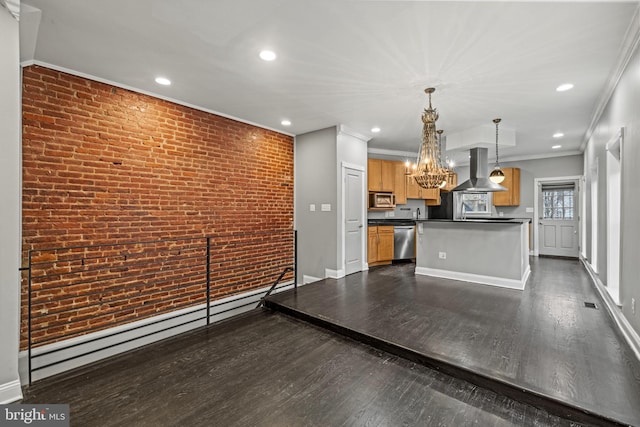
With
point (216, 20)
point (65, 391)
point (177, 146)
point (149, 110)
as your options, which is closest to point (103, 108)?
point (149, 110)

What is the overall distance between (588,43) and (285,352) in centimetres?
378

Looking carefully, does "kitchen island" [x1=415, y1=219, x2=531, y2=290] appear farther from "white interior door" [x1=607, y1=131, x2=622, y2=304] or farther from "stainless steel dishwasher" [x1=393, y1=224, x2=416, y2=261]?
"stainless steel dishwasher" [x1=393, y1=224, x2=416, y2=261]

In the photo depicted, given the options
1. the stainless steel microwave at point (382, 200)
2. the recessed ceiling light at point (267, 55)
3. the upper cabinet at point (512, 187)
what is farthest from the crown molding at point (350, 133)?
the upper cabinet at point (512, 187)

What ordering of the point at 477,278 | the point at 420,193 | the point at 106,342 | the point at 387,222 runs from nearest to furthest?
the point at 106,342, the point at 477,278, the point at 387,222, the point at 420,193

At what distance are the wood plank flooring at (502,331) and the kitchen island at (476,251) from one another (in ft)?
0.80

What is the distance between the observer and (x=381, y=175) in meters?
6.57

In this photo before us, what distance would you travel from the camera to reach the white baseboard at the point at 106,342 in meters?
2.81

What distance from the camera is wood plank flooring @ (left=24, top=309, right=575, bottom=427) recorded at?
1773 millimetres

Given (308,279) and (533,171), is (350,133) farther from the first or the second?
(533,171)

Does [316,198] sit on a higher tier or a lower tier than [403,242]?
higher

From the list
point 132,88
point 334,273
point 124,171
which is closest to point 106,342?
point 124,171

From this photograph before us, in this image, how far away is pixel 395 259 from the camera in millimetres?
6363

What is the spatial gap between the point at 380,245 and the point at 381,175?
63.1 inches

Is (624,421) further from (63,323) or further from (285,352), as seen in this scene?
(63,323)
